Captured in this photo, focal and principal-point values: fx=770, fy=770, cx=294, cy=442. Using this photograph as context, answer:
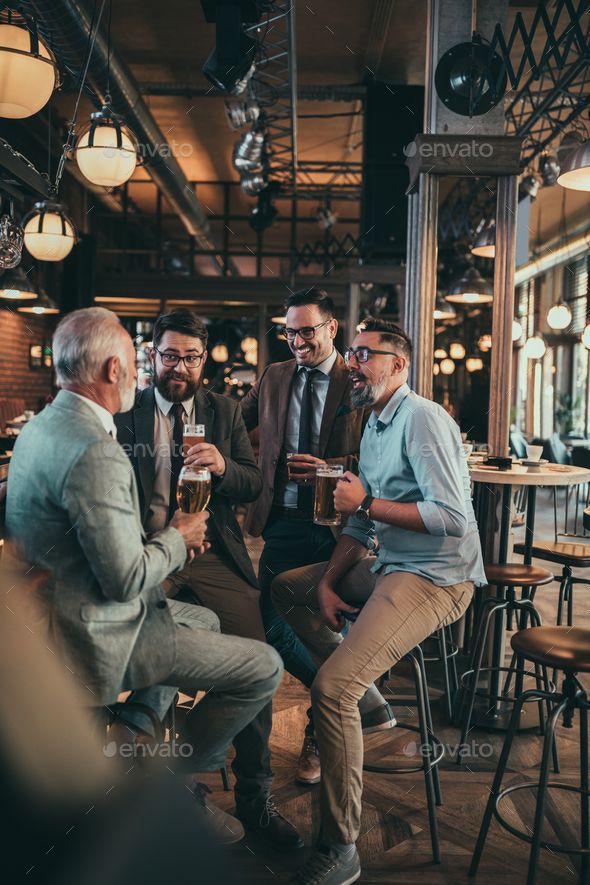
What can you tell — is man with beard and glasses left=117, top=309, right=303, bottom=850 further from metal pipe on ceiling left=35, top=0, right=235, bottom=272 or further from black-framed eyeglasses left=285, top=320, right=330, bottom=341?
metal pipe on ceiling left=35, top=0, right=235, bottom=272

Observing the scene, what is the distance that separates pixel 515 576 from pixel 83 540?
2.01 metres

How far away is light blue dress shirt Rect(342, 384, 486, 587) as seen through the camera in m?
2.22

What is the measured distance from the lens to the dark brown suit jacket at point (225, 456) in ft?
7.89

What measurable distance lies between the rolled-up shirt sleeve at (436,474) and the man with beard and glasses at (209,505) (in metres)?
0.58

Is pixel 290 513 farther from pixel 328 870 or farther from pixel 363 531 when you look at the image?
pixel 328 870

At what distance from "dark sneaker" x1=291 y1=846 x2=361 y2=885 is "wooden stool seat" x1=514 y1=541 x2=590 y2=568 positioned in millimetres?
1926

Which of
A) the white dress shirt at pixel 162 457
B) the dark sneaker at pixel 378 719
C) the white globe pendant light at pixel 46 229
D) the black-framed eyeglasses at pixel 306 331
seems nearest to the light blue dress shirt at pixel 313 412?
the black-framed eyeglasses at pixel 306 331

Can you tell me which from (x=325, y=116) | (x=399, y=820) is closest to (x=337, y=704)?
(x=399, y=820)

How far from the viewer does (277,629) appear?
2854mm

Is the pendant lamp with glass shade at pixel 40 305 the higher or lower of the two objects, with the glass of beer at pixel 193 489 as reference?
higher

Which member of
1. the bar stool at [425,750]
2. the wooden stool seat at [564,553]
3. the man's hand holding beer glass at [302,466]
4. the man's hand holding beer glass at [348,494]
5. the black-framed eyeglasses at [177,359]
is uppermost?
the black-framed eyeglasses at [177,359]

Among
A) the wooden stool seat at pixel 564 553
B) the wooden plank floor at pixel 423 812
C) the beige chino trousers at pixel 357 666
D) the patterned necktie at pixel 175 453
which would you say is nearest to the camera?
the beige chino trousers at pixel 357 666

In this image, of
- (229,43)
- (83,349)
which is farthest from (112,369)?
(229,43)

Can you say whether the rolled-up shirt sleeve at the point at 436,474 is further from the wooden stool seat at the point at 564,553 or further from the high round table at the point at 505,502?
the wooden stool seat at the point at 564,553
